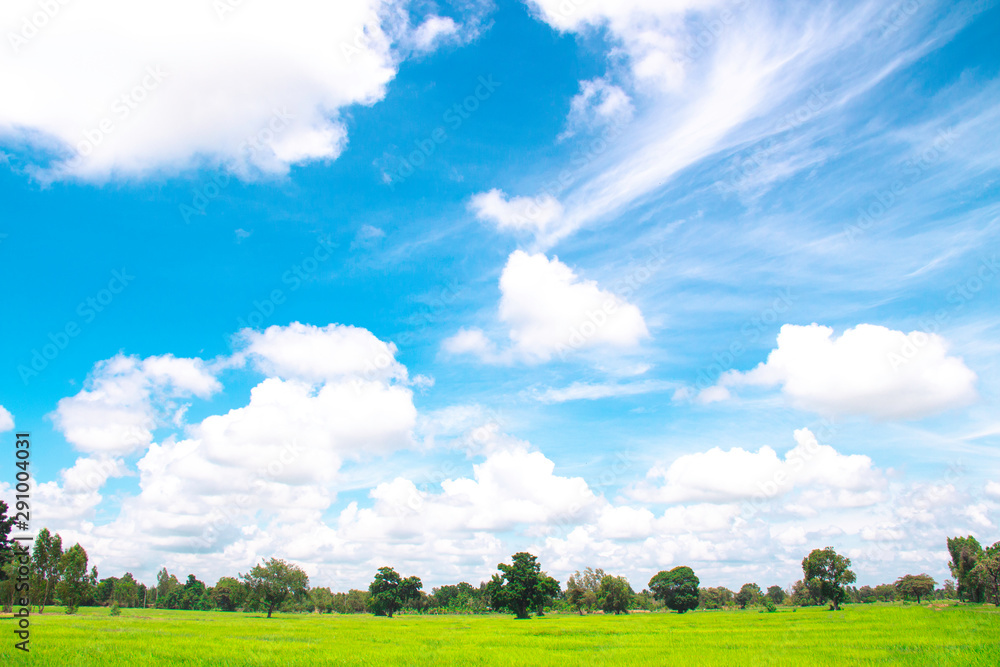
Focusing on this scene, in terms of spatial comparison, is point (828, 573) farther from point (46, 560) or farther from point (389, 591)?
point (46, 560)

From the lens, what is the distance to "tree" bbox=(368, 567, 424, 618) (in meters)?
112

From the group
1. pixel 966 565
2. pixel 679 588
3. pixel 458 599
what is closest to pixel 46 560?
pixel 458 599

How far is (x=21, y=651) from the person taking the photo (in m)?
22.2

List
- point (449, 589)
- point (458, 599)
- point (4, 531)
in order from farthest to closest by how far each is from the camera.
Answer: point (449, 589)
point (458, 599)
point (4, 531)

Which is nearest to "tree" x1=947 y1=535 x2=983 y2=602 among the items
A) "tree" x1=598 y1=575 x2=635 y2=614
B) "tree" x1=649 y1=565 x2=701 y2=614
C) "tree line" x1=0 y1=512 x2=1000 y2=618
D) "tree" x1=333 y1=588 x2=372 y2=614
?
"tree line" x1=0 y1=512 x2=1000 y2=618

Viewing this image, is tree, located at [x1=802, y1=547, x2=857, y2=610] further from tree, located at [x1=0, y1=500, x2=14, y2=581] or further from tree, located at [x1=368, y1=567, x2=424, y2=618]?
tree, located at [x1=0, y1=500, x2=14, y2=581]

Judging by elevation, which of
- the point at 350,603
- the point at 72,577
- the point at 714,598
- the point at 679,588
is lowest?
the point at 714,598

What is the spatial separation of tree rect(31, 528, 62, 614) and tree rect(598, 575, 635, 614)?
10588 cm

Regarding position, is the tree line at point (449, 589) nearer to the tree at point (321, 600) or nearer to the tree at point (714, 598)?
the tree at point (321, 600)

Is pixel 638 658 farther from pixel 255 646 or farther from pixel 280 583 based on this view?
pixel 280 583

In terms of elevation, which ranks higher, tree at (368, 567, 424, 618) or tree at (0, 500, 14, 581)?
tree at (0, 500, 14, 581)

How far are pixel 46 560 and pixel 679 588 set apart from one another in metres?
122

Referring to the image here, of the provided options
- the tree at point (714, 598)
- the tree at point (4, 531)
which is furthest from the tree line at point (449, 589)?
the tree at point (714, 598)

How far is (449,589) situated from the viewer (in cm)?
16912
